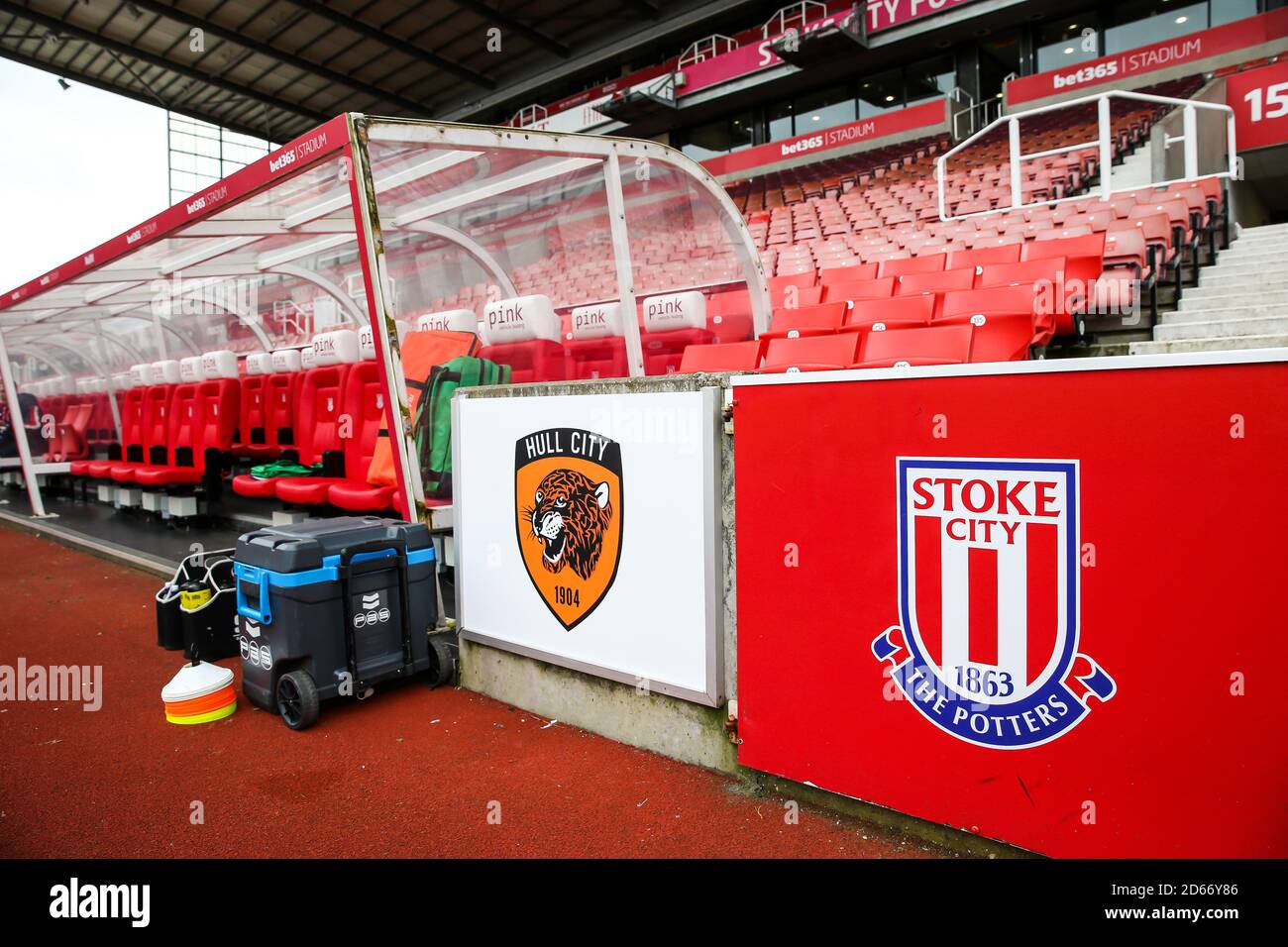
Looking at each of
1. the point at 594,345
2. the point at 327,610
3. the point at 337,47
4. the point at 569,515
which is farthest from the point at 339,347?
the point at 337,47

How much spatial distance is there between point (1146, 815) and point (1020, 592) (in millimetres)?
515

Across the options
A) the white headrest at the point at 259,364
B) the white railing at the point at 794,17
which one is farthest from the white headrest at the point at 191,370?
the white railing at the point at 794,17

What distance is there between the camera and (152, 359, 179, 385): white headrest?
8742 millimetres

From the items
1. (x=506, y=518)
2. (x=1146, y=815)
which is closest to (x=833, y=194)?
(x=506, y=518)

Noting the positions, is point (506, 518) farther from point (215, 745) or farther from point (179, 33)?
point (179, 33)

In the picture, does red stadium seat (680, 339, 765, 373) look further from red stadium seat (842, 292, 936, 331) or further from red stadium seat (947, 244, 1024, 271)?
red stadium seat (947, 244, 1024, 271)

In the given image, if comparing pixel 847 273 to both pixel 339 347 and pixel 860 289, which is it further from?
pixel 339 347

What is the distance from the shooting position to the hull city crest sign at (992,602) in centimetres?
183

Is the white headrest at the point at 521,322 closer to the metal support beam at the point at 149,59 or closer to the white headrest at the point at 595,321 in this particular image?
the white headrest at the point at 595,321

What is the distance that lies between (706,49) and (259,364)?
15859mm

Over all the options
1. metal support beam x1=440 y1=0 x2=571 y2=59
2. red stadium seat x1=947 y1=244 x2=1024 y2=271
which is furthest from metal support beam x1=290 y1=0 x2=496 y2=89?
red stadium seat x1=947 y1=244 x2=1024 y2=271

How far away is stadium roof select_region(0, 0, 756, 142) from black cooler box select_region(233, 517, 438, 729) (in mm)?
19484
